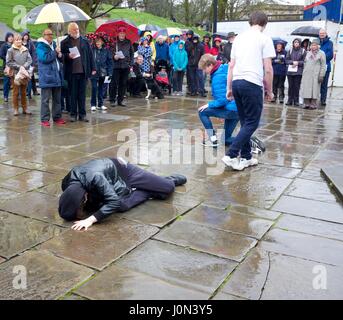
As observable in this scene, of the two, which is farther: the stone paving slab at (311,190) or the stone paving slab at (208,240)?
the stone paving slab at (311,190)

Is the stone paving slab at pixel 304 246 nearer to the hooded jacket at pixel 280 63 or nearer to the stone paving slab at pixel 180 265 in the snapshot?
the stone paving slab at pixel 180 265

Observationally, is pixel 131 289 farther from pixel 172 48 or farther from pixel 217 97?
pixel 172 48

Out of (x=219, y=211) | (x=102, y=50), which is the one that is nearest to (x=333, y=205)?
(x=219, y=211)

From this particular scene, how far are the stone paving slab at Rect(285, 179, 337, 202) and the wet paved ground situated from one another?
1 cm

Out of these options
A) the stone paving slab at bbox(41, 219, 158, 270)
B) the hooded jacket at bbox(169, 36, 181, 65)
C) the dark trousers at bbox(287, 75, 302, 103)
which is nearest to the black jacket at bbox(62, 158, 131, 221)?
the stone paving slab at bbox(41, 219, 158, 270)

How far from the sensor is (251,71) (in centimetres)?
545

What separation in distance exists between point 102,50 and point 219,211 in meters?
6.72

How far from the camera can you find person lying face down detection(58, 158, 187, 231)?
3.88m

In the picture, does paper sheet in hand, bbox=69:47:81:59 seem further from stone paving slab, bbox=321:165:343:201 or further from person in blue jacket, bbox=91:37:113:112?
stone paving slab, bbox=321:165:343:201

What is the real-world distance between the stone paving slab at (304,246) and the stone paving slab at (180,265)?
50 cm

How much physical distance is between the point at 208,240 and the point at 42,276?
1.35 m

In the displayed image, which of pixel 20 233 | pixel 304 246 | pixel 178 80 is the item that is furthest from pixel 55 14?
pixel 304 246

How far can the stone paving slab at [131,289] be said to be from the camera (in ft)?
9.53

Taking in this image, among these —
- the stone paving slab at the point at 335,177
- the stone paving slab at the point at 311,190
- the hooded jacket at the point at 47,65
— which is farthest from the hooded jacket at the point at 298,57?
the stone paving slab at the point at 311,190
